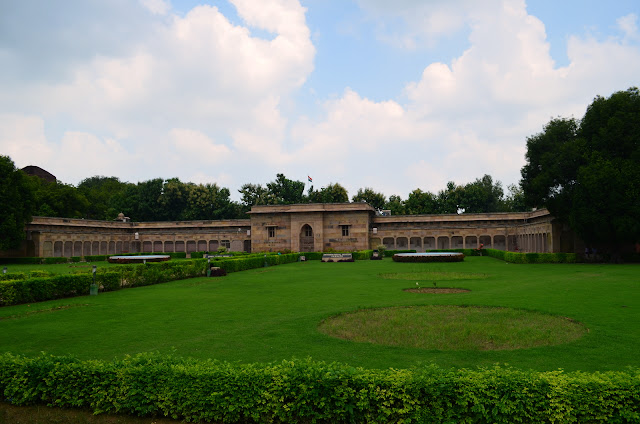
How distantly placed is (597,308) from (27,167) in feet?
321

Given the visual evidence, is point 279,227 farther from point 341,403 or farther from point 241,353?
point 341,403

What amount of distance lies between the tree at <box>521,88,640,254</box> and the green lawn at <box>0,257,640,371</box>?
8840mm

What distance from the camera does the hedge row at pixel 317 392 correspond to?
561cm

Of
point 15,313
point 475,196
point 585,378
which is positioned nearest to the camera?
point 585,378

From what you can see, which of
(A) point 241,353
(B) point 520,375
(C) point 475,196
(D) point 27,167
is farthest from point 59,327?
(D) point 27,167

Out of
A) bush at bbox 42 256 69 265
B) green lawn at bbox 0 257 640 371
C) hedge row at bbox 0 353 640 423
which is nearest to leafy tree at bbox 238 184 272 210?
bush at bbox 42 256 69 265

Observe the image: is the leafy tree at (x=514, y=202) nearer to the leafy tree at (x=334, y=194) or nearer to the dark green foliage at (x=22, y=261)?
the leafy tree at (x=334, y=194)

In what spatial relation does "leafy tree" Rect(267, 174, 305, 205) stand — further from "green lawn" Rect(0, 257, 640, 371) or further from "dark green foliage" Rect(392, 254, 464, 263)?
"green lawn" Rect(0, 257, 640, 371)

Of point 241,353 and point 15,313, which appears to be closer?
point 241,353

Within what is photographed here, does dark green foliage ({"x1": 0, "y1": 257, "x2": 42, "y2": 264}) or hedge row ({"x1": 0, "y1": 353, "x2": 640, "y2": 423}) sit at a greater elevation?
dark green foliage ({"x1": 0, "y1": 257, "x2": 42, "y2": 264})

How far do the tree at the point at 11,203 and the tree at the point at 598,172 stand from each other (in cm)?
4507

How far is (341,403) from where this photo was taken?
19.3 feet

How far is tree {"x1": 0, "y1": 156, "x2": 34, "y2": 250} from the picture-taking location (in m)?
39.7

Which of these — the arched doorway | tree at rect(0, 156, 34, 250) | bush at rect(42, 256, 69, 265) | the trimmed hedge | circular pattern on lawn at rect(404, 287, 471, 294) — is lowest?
circular pattern on lawn at rect(404, 287, 471, 294)
